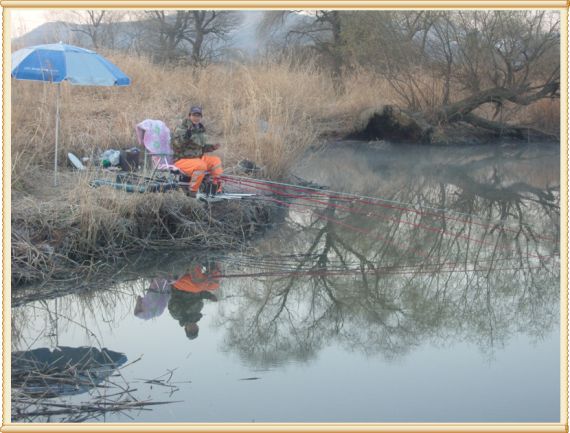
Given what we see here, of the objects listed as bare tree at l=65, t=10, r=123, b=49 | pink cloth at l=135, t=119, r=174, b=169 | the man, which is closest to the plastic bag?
pink cloth at l=135, t=119, r=174, b=169

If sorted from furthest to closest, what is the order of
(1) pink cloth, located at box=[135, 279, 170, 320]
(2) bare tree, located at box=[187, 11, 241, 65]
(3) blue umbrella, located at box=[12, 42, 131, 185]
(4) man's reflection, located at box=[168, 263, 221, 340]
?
(2) bare tree, located at box=[187, 11, 241, 65] < (3) blue umbrella, located at box=[12, 42, 131, 185] < (1) pink cloth, located at box=[135, 279, 170, 320] < (4) man's reflection, located at box=[168, 263, 221, 340]

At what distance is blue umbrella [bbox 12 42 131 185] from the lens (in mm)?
7742

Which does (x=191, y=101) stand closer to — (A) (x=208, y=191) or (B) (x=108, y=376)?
(A) (x=208, y=191)

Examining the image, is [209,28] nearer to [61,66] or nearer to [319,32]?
[319,32]

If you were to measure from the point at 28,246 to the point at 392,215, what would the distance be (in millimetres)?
4671

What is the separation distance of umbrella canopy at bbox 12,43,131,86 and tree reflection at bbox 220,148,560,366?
2381 millimetres

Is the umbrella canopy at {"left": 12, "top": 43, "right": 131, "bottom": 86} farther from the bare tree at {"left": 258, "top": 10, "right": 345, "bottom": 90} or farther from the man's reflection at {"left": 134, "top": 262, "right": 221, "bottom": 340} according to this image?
the bare tree at {"left": 258, "top": 10, "right": 345, "bottom": 90}

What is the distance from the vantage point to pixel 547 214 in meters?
10.1

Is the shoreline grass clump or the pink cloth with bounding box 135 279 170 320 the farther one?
the shoreline grass clump

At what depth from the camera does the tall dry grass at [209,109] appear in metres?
10.3

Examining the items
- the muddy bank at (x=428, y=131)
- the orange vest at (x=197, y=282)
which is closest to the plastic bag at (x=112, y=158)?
the orange vest at (x=197, y=282)

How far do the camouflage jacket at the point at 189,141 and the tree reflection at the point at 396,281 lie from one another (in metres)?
1.22

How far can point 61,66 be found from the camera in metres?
7.77

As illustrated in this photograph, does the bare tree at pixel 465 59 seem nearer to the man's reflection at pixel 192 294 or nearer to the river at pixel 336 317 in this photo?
the river at pixel 336 317
